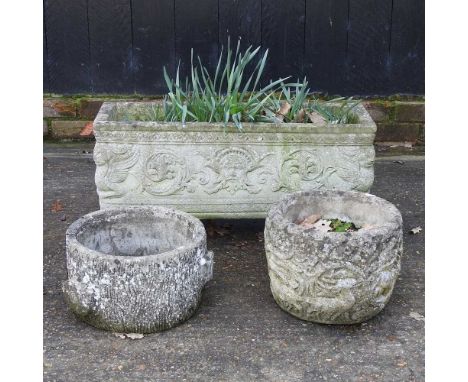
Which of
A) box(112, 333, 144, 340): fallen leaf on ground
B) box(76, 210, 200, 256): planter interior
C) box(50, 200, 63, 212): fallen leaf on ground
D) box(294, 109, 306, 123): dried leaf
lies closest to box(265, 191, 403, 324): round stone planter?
box(76, 210, 200, 256): planter interior

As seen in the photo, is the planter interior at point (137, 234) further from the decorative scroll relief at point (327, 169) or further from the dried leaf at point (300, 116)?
the dried leaf at point (300, 116)

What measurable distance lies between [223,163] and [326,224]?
0.61 metres

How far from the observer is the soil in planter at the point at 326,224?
9.79 feet

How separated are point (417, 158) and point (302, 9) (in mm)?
1295

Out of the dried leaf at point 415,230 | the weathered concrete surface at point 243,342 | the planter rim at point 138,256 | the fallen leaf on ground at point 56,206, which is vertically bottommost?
the weathered concrete surface at point 243,342

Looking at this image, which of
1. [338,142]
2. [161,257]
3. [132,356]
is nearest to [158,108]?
[338,142]

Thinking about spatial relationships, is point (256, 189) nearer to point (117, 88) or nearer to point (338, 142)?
point (338, 142)

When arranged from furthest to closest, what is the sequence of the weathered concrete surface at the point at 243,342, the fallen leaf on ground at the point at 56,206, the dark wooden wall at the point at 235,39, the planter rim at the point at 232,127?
the dark wooden wall at the point at 235,39, the fallen leaf on ground at the point at 56,206, the planter rim at the point at 232,127, the weathered concrete surface at the point at 243,342

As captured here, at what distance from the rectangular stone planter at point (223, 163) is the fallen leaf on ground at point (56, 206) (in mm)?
652

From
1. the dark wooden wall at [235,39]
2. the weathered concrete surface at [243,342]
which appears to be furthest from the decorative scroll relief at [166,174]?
the dark wooden wall at [235,39]

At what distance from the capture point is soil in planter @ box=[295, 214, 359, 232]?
2.98 meters

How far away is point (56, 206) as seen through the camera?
3.95m

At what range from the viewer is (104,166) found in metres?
3.31

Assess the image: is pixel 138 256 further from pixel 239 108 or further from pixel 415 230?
pixel 415 230
